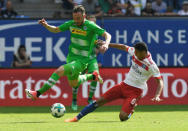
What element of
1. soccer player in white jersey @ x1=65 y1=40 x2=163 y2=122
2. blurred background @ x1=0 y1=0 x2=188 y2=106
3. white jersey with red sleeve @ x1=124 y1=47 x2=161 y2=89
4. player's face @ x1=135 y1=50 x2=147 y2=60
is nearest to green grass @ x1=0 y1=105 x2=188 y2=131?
soccer player in white jersey @ x1=65 y1=40 x2=163 y2=122

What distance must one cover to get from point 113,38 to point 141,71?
804 centimetres

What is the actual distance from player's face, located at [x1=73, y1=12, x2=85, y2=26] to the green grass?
2.17 m

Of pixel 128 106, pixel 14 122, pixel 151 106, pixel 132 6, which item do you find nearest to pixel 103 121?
pixel 128 106

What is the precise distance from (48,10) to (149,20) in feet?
12.8

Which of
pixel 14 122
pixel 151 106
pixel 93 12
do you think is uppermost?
pixel 93 12

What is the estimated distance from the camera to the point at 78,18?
13000 millimetres

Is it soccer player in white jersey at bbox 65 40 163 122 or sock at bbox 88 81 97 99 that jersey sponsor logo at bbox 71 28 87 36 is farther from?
soccer player in white jersey at bbox 65 40 163 122

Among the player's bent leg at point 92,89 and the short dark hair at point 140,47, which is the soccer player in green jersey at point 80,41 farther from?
the short dark hair at point 140,47

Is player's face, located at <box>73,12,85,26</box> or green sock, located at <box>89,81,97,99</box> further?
green sock, located at <box>89,81,97,99</box>

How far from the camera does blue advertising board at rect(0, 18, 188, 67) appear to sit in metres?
18.9

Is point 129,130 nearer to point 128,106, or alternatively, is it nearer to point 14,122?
point 128,106

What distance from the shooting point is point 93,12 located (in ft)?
64.8

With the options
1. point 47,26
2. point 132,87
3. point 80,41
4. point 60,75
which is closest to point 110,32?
point 80,41

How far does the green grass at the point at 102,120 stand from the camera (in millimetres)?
10164
